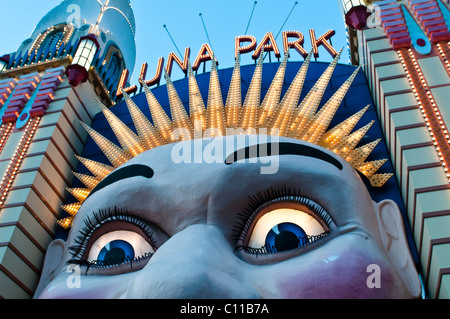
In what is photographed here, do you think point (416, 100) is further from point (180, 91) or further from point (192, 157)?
point (180, 91)

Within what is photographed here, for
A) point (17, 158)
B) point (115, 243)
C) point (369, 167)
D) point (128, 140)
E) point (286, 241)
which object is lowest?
point (286, 241)

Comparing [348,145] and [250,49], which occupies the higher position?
[250,49]

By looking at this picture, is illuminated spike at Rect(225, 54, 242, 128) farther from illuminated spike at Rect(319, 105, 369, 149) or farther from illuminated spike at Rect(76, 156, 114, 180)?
illuminated spike at Rect(76, 156, 114, 180)

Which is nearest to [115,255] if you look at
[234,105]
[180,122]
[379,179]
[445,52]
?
[180,122]

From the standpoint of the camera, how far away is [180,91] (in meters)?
7.47

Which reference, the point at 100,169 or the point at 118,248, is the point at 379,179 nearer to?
the point at 118,248

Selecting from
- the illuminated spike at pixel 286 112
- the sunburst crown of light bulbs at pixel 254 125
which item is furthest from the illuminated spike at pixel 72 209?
the illuminated spike at pixel 286 112

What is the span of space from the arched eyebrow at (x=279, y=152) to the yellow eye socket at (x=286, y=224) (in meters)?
0.46

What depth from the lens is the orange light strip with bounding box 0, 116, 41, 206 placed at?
562cm

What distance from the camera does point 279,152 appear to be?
4000 millimetres

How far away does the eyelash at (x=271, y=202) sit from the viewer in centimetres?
366

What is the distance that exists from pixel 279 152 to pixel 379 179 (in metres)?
1.52

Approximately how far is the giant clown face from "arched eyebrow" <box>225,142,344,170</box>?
1 centimetres

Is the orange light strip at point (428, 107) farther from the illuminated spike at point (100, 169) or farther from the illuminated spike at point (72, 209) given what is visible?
the illuminated spike at point (72, 209)
